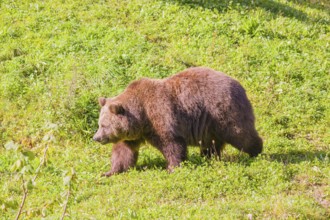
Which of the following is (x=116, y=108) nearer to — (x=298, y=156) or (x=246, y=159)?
(x=246, y=159)

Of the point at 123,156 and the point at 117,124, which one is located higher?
the point at 117,124

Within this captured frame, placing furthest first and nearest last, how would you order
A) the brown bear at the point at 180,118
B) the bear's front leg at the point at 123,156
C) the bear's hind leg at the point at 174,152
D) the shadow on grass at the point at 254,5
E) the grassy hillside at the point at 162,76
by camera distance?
1. the shadow on grass at the point at 254,5
2. the bear's front leg at the point at 123,156
3. the brown bear at the point at 180,118
4. the bear's hind leg at the point at 174,152
5. the grassy hillside at the point at 162,76

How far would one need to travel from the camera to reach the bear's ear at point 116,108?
884cm

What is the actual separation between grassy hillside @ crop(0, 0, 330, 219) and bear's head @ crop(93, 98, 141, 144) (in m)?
0.52

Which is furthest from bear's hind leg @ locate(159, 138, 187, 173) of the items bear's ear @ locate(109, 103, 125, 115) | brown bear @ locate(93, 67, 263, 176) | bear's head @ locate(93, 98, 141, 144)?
bear's ear @ locate(109, 103, 125, 115)

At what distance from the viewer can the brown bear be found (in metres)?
8.64

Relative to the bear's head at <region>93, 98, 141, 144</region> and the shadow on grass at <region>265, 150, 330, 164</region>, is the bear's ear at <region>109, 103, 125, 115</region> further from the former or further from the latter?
the shadow on grass at <region>265, 150, 330, 164</region>

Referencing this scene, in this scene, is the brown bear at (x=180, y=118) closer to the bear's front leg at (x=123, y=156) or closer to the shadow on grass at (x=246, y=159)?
the bear's front leg at (x=123, y=156)

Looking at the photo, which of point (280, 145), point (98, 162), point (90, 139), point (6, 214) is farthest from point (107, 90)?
point (6, 214)

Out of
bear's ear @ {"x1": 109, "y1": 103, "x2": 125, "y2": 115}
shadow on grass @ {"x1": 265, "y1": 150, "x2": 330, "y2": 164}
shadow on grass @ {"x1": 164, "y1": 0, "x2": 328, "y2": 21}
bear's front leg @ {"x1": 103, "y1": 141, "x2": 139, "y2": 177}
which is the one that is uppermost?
shadow on grass @ {"x1": 164, "y1": 0, "x2": 328, "y2": 21}

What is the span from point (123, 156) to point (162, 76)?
10.3 feet

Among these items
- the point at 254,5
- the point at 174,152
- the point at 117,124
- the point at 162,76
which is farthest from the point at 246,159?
the point at 254,5

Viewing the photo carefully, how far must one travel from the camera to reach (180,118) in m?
8.78

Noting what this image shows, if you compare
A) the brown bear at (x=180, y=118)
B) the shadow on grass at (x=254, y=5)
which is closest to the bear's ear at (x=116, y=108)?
the brown bear at (x=180, y=118)
